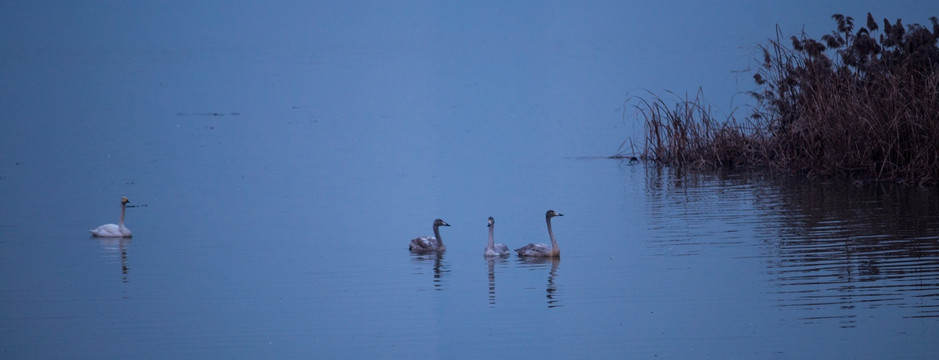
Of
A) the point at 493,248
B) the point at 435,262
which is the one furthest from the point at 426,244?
the point at 493,248

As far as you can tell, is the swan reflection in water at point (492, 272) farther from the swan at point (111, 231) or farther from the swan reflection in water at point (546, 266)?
the swan at point (111, 231)

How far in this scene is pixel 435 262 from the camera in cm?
1473

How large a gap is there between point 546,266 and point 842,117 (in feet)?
23.2


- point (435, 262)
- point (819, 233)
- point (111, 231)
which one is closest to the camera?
point (435, 262)

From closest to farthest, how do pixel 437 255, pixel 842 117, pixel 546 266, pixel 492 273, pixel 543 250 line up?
pixel 492 273, pixel 546 266, pixel 543 250, pixel 437 255, pixel 842 117

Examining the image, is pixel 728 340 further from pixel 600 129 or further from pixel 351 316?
pixel 600 129

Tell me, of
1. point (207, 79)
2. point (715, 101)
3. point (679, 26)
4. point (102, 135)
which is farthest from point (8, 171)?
point (679, 26)

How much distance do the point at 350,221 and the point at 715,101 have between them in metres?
20.4

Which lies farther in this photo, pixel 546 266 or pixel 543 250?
pixel 543 250

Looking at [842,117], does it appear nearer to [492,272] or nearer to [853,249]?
[853,249]

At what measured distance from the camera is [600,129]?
3316 centimetres

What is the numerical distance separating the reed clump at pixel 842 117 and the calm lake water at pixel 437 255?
636mm

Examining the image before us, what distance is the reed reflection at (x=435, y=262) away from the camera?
1384cm

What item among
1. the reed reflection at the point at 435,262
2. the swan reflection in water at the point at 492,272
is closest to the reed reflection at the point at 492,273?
the swan reflection in water at the point at 492,272
